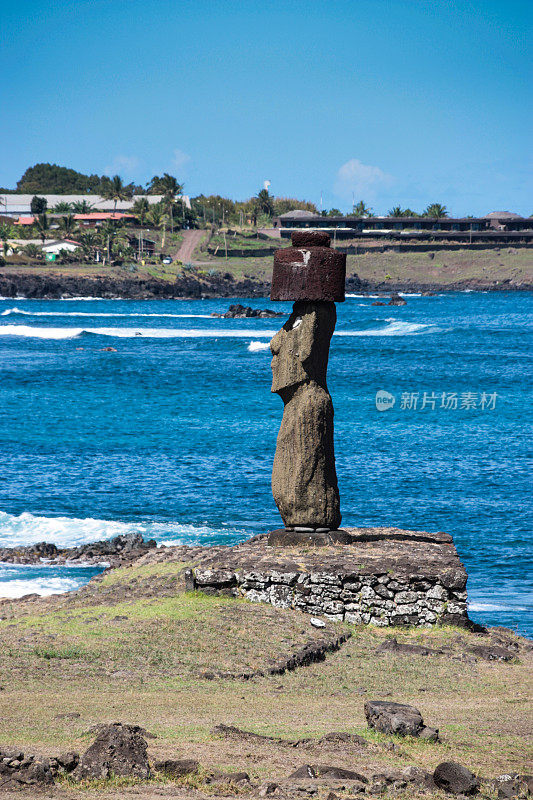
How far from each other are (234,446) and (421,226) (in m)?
151

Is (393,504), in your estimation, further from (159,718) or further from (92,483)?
(159,718)

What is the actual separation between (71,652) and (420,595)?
4.50m

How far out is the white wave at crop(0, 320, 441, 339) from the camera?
8969 cm

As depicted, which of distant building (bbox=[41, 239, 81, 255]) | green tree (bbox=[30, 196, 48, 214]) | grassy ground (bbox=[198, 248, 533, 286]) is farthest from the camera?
green tree (bbox=[30, 196, 48, 214])

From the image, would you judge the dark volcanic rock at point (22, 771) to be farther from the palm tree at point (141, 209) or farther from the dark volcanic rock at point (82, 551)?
the palm tree at point (141, 209)

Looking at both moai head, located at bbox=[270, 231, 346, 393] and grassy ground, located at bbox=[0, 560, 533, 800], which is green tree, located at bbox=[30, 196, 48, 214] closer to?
grassy ground, located at bbox=[0, 560, 533, 800]

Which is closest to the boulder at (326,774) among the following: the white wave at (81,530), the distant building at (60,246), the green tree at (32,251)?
the white wave at (81,530)

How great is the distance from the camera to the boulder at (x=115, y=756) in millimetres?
7285

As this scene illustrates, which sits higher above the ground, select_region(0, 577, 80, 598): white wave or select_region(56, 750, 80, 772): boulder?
select_region(56, 750, 80, 772): boulder

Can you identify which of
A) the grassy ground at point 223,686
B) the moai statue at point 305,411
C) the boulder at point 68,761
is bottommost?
the grassy ground at point 223,686

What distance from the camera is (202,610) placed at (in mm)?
12812

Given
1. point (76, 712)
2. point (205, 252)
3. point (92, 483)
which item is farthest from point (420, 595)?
point (205, 252)

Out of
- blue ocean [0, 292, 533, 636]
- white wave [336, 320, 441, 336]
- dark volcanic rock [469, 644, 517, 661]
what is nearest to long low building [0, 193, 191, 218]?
white wave [336, 320, 441, 336]

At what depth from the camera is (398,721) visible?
8633 millimetres
